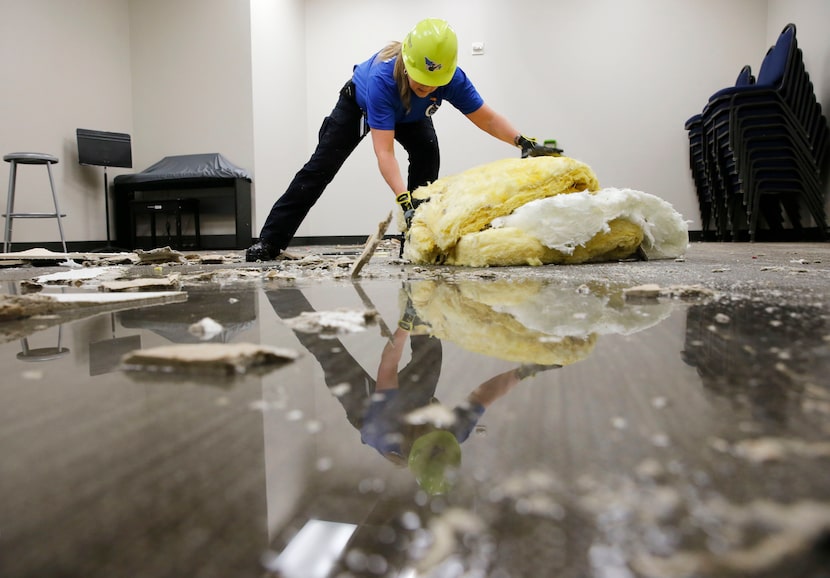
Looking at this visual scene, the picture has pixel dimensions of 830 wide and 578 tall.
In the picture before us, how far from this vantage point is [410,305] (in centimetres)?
95

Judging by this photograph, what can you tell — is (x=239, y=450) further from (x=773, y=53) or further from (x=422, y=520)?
(x=773, y=53)

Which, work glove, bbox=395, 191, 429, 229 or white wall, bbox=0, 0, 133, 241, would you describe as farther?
white wall, bbox=0, 0, 133, 241

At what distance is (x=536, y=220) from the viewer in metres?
1.89

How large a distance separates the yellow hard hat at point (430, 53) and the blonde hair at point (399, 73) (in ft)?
0.12

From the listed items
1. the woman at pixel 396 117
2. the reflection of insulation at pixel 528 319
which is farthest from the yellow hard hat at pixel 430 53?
the reflection of insulation at pixel 528 319

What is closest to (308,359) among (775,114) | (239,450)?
(239,450)

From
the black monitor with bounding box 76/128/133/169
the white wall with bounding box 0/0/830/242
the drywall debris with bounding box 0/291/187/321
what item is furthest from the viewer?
the white wall with bounding box 0/0/830/242

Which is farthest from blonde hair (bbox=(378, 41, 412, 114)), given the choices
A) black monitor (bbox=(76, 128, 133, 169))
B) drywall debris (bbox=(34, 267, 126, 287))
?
black monitor (bbox=(76, 128, 133, 169))

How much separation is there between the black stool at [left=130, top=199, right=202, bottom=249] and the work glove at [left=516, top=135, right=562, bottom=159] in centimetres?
350

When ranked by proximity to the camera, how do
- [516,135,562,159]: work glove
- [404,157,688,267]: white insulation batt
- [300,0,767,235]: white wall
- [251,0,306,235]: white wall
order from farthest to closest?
[300,0,767,235]: white wall → [251,0,306,235]: white wall → [516,135,562,159]: work glove → [404,157,688,267]: white insulation batt

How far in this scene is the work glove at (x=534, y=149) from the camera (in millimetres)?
2404

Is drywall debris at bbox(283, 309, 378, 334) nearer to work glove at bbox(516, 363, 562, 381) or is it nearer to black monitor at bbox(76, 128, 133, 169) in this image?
work glove at bbox(516, 363, 562, 381)

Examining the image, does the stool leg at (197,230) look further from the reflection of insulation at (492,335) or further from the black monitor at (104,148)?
the reflection of insulation at (492,335)

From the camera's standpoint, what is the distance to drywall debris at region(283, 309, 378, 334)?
0.70 metres
